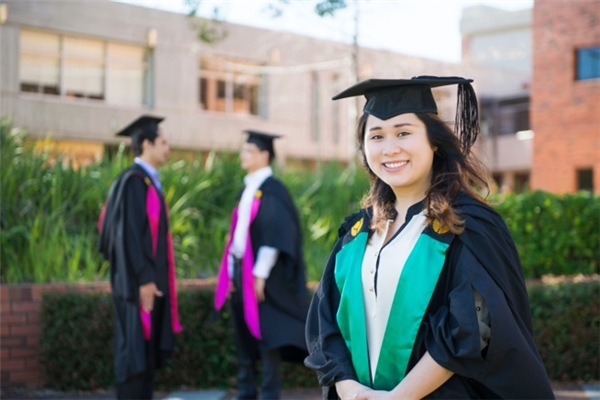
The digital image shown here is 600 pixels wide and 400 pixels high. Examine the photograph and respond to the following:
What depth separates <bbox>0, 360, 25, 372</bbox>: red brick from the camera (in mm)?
6188

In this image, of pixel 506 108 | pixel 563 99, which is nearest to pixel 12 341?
pixel 563 99

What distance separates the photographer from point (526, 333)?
7.39ft

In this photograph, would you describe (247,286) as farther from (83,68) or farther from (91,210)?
(83,68)

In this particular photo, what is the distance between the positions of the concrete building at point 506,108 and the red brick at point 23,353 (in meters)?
23.3

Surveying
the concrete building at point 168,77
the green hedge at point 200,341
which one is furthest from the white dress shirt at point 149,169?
the concrete building at point 168,77

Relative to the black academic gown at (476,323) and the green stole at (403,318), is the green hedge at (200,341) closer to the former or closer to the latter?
the green stole at (403,318)

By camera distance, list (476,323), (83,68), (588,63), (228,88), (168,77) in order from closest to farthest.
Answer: (476,323)
(588,63)
(83,68)
(168,77)
(228,88)

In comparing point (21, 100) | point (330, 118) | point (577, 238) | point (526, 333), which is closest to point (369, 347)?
point (526, 333)

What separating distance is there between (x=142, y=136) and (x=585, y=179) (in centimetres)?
1638

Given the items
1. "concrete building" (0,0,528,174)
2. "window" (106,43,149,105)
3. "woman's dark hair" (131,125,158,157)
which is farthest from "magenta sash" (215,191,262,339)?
"window" (106,43,149,105)

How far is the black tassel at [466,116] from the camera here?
259 cm

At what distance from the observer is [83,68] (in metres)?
22.4

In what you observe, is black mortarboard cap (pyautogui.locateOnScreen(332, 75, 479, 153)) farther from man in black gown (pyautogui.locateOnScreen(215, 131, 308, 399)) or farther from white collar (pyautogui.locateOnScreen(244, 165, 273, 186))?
white collar (pyautogui.locateOnScreen(244, 165, 273, 186))

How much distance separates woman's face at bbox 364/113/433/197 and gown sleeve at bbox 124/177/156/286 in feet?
9.42
